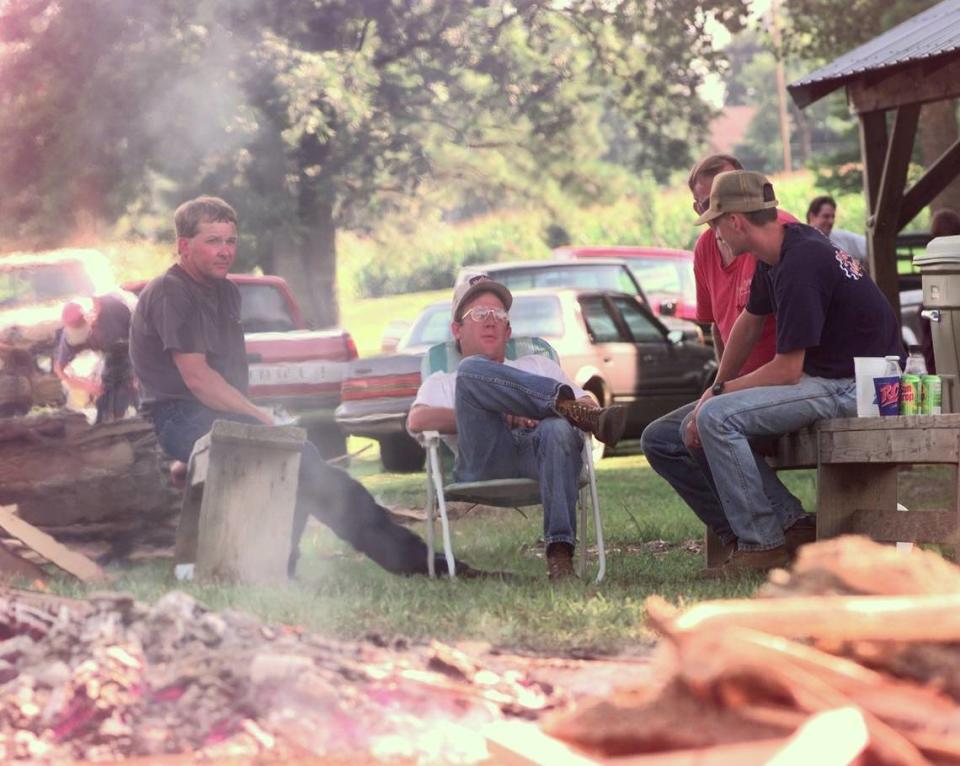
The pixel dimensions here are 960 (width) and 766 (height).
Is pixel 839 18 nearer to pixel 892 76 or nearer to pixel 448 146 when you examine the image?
pixel 892 76

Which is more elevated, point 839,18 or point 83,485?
point 839,18

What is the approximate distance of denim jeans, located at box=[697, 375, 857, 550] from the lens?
21.1ft

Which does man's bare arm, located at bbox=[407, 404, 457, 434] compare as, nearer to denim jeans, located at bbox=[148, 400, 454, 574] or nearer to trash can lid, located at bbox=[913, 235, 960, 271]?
denim jeans, located at bbox=[148, 400, 454, 574]

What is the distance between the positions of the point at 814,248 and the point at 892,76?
5.12m

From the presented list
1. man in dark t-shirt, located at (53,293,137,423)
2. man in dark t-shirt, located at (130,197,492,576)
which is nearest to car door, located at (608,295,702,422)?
man in dark t-shirt, located at (53,293,137,423)

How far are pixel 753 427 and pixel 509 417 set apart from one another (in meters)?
1.21

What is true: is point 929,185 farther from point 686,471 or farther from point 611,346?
point 686,471

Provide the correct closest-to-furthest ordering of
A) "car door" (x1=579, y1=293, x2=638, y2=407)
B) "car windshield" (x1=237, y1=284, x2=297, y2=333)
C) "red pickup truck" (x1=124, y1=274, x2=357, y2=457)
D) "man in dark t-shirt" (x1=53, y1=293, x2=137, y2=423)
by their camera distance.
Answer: "man in dark t-shirt" (x1=53, y1=293, x2=137, y2=423)
"red pickup truck" (x1=124, y1=274, x2=357, y2=457)
"car door" (x1=579, y1=293, x2=638, y2=407)
"car windshield" (x1=237, y1=284, x2=297, y2=333)

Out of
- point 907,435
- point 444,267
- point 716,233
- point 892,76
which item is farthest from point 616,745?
point 444,267

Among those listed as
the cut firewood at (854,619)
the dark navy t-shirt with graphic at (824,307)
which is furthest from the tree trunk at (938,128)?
the cut firewood at (854,619)

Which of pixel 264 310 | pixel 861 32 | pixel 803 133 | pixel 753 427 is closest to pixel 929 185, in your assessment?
pixel 753 427

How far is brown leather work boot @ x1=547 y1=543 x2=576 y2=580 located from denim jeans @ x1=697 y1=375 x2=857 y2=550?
72 centimetres

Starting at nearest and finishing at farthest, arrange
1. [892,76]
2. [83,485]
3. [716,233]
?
[716,233], [83,485], [892,76]

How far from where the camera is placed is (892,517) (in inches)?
Result: 258
